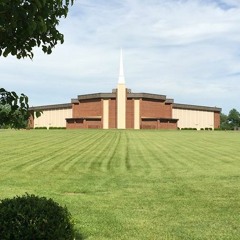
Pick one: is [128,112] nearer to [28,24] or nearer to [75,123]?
[75,123]

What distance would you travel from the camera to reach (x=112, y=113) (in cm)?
12825

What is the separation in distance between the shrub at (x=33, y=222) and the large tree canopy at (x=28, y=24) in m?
2.46

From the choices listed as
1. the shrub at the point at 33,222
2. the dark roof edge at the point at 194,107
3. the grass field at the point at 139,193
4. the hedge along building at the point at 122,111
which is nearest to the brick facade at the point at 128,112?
the hedge along building at the point at 122,111

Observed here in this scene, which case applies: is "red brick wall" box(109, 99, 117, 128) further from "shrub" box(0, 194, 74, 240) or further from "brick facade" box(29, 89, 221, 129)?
"shrub" box(0, 194, 74, 240)

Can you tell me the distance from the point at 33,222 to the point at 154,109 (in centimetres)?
12736

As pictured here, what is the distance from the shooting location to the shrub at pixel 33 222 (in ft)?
20.0

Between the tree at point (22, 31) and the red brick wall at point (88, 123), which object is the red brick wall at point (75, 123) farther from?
the tree at point (22, 31)

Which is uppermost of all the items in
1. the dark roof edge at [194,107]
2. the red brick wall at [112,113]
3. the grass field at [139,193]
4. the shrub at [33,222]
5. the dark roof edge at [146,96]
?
the dark roof edge at [146,96]

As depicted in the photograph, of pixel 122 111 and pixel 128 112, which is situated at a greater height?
pixel 122 111

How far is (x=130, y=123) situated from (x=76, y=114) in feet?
70.7

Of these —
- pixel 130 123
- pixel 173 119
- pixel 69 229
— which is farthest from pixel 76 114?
Answer: pixel 69 229

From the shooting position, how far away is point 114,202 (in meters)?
13.5

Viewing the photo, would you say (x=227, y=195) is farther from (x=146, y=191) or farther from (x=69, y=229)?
(x=69, y=229)

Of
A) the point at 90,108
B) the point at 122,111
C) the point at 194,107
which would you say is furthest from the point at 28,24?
the point at 194,107
